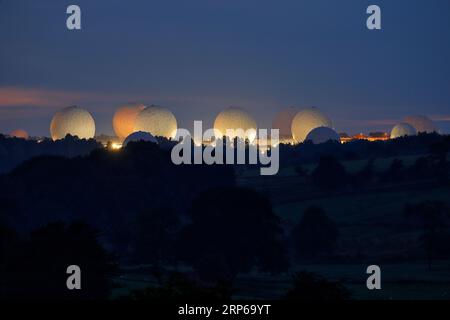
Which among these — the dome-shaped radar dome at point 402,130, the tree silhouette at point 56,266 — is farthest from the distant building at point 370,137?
the tree silhouette at point 56,266

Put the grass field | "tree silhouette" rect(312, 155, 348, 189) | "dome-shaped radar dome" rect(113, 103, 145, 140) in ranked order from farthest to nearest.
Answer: "dome-shaped radar dome" rect(113, 103, 145, 140) → "tree silhouette" rect(312, 155, 348, 189) → the grass field

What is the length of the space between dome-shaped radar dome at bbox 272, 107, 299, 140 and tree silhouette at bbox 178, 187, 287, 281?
9020cm

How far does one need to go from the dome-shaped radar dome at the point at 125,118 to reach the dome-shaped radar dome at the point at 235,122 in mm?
12026

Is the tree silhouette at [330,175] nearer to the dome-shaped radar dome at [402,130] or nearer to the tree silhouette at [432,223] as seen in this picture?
the tree silhouette at [432,223]

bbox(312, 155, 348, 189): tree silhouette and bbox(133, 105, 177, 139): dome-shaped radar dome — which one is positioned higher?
bbox(133, 105, 177, 139): dome-shaped radar dome

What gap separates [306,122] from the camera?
15575 centimetres

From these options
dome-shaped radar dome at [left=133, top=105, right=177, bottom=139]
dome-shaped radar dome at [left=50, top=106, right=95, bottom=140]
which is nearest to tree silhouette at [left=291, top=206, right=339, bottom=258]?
dome-shaped radar dome at [left=133, top=105, right=177, bottom=139]

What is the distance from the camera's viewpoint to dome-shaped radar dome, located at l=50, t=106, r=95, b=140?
154250 mm

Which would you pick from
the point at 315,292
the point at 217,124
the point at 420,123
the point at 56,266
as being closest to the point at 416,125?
the point at 420,123

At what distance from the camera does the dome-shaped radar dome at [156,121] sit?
490ft

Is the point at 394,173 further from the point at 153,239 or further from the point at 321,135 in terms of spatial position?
the point at 321,135

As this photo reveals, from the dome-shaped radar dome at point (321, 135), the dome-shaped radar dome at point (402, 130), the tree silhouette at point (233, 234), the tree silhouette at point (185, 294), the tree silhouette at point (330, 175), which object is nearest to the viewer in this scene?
the tree silhouette at point (185, 294)

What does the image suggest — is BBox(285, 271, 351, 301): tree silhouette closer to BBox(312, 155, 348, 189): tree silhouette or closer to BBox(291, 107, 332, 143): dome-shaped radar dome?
BBox(312, 155, 348, 189): tree silhouette
